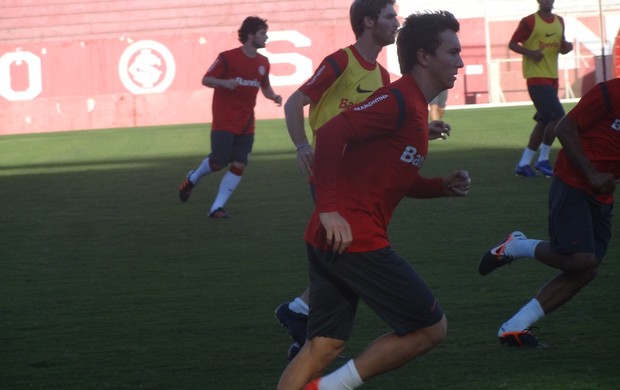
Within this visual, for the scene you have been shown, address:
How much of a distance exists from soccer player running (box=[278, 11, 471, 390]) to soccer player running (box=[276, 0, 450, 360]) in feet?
5.26

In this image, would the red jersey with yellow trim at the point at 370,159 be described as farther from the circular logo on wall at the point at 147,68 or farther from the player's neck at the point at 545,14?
the circular logo on wall at the point at 147,68

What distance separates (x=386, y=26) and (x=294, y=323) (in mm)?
1691

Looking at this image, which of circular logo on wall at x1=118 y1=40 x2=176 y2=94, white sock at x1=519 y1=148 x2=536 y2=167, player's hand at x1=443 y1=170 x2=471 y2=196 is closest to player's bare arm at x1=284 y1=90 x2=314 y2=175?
player's hand at x1=443 y1=170 x2=471 y2=196

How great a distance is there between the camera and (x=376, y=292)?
13.6ft

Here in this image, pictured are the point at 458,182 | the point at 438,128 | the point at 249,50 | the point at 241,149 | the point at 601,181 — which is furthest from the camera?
the point at 241,149

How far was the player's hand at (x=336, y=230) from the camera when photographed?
13.0 ft

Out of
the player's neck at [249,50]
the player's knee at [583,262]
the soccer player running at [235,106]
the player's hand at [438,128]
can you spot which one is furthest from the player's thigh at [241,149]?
the player's hand at [438,128]

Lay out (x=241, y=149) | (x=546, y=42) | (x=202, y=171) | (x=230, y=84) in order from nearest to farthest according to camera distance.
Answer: (x=230, y=84), (x=241, y=149), (x=202, y=171), (x=546, y=42)

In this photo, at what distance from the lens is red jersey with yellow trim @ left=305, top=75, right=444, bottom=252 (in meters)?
4.00

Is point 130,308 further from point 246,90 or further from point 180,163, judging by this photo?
point 180,163

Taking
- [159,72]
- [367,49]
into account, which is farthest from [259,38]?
[159,72]

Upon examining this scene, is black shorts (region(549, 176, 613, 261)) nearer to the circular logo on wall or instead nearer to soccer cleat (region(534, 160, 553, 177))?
soccer cleat (region(534, 160, 553, 177))

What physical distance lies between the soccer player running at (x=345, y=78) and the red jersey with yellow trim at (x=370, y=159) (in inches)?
65.4

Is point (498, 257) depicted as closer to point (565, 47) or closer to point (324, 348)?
point (324, 348)
